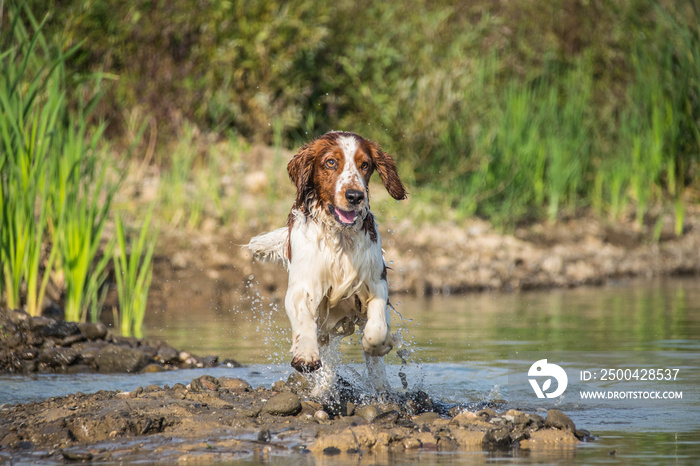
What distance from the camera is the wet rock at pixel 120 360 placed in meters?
6.29

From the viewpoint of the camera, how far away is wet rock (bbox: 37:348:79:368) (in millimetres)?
6289

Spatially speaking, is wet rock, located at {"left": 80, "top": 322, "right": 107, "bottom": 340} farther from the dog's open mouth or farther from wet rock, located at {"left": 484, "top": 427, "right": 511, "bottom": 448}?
wet rock, located at {"left": 484, "top": 427, "right": 511, "bottom": 448}

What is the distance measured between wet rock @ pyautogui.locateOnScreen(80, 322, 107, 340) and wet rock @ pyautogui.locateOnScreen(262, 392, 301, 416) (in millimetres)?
2360

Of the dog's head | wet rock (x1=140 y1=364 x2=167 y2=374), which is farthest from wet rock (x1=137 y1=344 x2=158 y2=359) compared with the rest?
the dog's head

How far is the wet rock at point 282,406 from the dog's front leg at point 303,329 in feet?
0.54

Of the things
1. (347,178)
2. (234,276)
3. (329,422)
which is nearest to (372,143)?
(347,178)

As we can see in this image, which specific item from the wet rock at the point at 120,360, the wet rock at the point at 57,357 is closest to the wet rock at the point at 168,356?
the wet rock at the point at 120,360

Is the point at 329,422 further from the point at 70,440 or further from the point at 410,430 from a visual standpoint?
the point at 70,440

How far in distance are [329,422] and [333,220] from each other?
3.52 feet

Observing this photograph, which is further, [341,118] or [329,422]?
[341,118]

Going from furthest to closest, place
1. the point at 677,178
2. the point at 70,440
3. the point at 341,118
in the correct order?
the point at 341,118 < the point at 677,178 < the point at 70,440

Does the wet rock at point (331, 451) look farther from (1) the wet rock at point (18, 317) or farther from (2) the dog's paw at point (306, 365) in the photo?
(1) the wet rock at point (18, 317)

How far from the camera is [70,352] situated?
6.33m

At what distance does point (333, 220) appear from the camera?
16.3 feet
